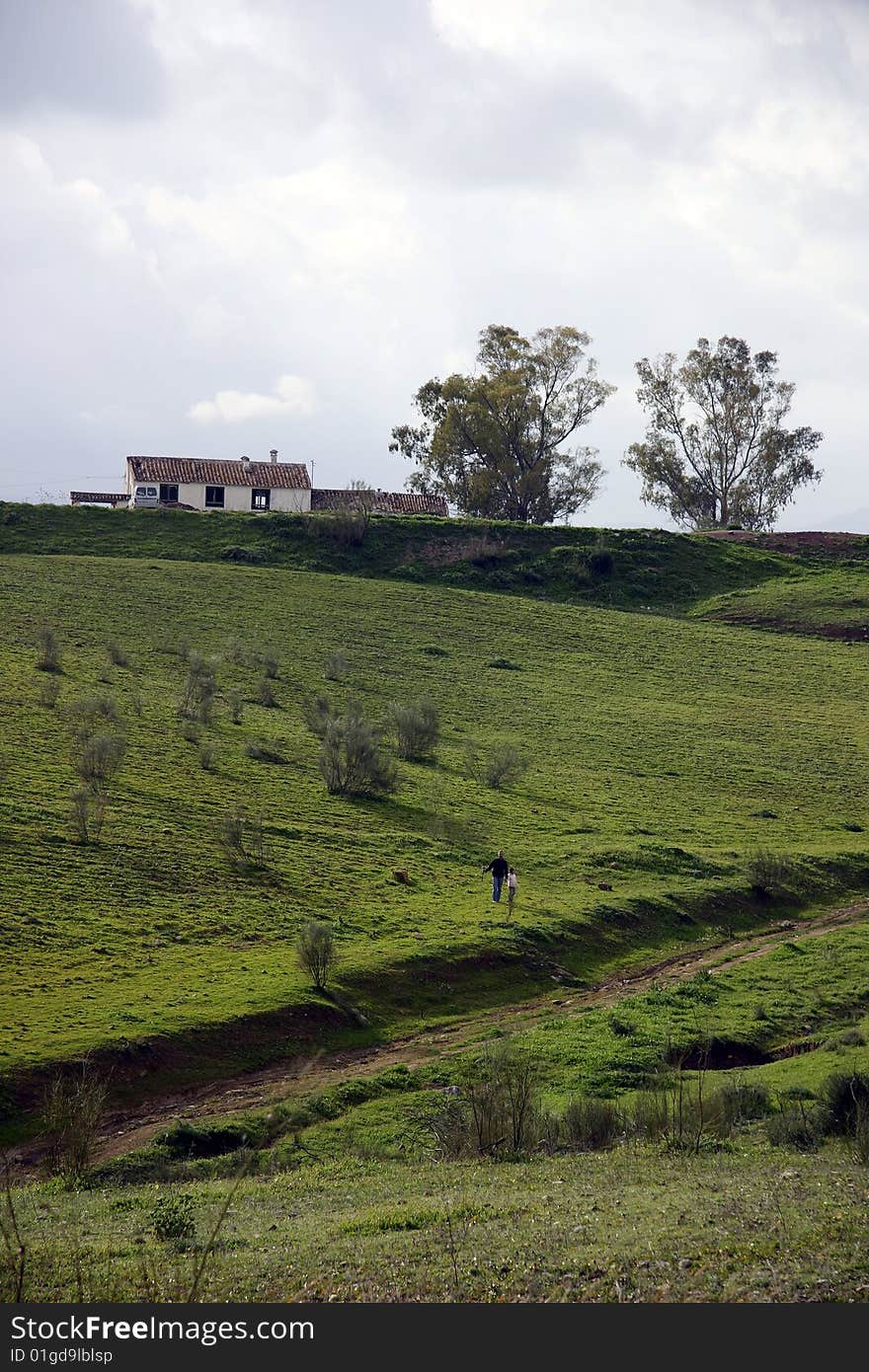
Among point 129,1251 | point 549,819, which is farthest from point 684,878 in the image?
point 129,1251

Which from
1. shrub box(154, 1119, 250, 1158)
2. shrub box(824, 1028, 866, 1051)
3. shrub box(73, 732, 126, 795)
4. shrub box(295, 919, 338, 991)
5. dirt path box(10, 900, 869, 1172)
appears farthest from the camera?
shrub box(73, 732, 126, 795)

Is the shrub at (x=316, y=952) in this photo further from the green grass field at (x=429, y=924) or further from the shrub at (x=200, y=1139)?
the shrub at (x=200, y=1139)

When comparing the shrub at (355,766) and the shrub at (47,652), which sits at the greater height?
the shrub at (47,652)

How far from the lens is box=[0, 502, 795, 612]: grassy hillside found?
3226 inches

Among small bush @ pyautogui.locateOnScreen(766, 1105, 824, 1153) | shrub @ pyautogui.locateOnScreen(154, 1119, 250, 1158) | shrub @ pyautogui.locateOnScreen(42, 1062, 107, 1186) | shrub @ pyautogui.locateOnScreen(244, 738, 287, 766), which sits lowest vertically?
shrub @ pyautogui.locateOnScreen(154, 1119, 250, 1158)

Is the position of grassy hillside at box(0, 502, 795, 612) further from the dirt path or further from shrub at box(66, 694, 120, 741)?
the dirt path

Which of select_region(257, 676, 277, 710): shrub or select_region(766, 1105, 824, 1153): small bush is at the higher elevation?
select_region(257, 676, 277, 710): shrub

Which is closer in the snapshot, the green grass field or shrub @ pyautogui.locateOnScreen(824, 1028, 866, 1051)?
the green grass field

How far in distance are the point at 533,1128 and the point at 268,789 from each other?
2249cm

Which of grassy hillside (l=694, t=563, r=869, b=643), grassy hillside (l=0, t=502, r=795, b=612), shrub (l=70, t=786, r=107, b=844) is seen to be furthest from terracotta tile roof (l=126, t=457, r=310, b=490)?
shrub (l=70, t=786, r=107, b=844)

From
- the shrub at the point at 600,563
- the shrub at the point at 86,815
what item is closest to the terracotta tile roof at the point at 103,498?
the shrub at the point at 600,563

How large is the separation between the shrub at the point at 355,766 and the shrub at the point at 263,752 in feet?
5.54

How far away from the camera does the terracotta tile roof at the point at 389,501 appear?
102 m

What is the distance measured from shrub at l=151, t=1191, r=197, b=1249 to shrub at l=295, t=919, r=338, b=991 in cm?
1085
